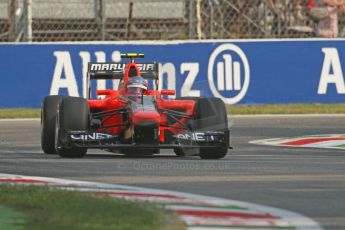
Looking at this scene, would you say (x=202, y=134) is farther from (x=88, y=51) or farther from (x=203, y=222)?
(x=88, y=51)

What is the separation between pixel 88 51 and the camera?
2158 cm

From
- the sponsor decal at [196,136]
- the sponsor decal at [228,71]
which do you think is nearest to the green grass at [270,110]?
the sponsor decal at [228,71]

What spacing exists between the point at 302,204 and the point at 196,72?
41.6 feet

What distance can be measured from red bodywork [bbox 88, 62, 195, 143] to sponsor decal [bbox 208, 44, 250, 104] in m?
7.11

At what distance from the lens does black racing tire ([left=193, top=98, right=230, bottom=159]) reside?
13.6 meters

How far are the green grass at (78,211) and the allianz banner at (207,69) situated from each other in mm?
11705

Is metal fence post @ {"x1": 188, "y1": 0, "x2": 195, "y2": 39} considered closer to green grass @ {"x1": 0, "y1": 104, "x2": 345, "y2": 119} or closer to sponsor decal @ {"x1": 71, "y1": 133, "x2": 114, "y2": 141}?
green grass @ {"x1": 0, "y1": 104, "x2": 345, "y2": 119}

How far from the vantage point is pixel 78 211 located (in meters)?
8.44

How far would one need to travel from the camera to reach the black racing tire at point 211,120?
13.6 m

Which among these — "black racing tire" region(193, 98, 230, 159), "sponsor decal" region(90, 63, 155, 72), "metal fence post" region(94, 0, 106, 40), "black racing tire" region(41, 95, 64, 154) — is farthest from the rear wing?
"metal fence post" region(94, 0, 106, 40)

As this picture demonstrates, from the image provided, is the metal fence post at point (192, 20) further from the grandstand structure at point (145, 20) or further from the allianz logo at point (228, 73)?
the allianz logo at point (228, 73)

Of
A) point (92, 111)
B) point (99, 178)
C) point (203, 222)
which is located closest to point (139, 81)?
point (92, 111)

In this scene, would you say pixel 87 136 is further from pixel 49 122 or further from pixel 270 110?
pixel 270 110

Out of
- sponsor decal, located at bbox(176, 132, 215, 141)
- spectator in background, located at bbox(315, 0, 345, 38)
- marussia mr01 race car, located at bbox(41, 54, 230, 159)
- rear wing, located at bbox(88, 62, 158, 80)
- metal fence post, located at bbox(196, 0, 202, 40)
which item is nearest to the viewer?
marussia mr01 race car, located at bbox(41, 54, 230, 159)
